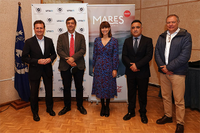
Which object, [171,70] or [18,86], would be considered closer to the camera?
[171,70]

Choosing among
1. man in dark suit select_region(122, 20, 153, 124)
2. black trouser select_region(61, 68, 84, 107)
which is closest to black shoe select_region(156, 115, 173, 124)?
man in dark suit select_region(122, 20, 153, 124)

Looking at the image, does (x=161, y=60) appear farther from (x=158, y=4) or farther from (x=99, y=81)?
(x=158, y=4)

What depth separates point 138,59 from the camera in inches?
106

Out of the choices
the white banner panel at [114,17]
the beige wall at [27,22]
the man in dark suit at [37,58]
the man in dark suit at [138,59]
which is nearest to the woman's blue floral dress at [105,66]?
the man in dark suit at [138,59]

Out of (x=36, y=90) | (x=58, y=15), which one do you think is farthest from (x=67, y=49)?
(x=58, y=15)

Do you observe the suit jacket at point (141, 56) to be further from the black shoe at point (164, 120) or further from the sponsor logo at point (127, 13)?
the sponsor logo at point (127, 13)

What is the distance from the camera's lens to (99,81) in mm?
2910

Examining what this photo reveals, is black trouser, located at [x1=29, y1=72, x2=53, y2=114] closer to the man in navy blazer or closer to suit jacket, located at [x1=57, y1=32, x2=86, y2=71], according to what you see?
suit jacket, located at [x1=57, y1=32, x2=86, y2=71]

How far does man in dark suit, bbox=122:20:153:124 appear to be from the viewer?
2648 mm

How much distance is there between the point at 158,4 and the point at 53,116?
4.43 m

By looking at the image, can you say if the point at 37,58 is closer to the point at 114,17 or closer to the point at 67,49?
the point at 67,49

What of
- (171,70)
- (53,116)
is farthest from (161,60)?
(53,116)

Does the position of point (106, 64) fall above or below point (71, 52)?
below

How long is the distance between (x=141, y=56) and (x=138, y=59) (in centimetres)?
8
